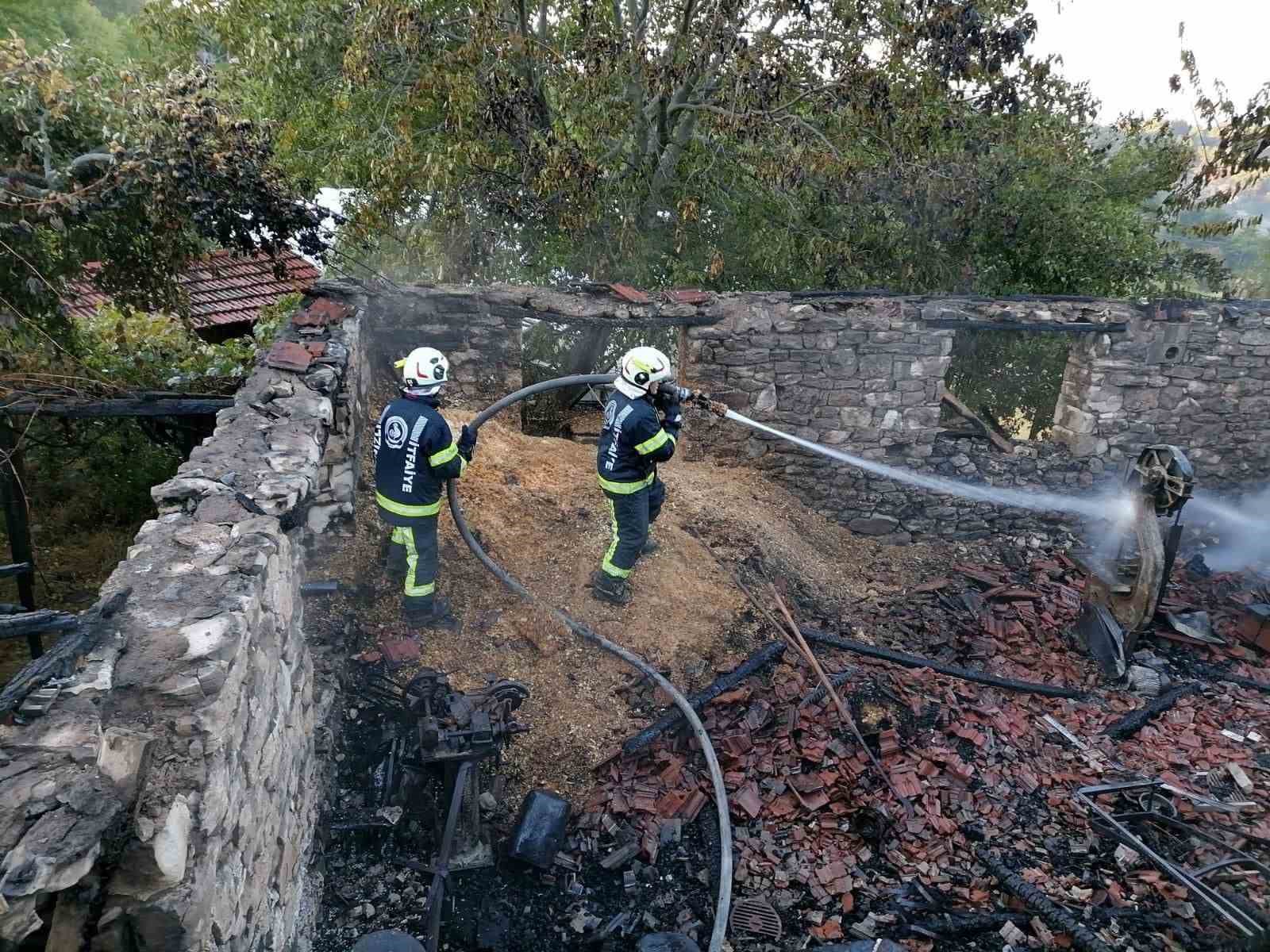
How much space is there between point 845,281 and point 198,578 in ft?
30.5

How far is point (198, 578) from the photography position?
306 centimetres

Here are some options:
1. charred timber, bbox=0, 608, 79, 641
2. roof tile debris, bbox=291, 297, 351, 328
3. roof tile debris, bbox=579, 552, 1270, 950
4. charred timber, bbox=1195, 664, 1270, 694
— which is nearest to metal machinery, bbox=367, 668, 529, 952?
roof tile debris, bbox=579, 552, 1270, 950

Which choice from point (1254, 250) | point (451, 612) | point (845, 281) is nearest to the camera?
point (451, 612)

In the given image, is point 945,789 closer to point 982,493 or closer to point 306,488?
point 982,493

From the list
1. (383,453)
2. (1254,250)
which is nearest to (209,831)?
(383,453)

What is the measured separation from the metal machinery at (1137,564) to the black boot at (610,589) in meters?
4.02

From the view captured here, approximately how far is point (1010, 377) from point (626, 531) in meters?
8.25

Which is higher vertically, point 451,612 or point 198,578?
point 198,578

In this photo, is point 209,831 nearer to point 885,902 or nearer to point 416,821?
point 416,821

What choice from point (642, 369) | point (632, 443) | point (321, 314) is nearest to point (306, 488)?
point (632, 443)

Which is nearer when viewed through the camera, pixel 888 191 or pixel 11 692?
pixel 11 692

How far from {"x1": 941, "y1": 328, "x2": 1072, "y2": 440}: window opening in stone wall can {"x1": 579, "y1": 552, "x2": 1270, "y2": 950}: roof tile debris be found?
559 centimetres

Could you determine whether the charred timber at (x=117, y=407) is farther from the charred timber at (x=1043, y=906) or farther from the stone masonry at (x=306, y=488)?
the charred timber at (x=1043, y=906)

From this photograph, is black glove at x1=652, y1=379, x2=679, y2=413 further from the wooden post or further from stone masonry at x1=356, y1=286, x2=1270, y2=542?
the wooden post
